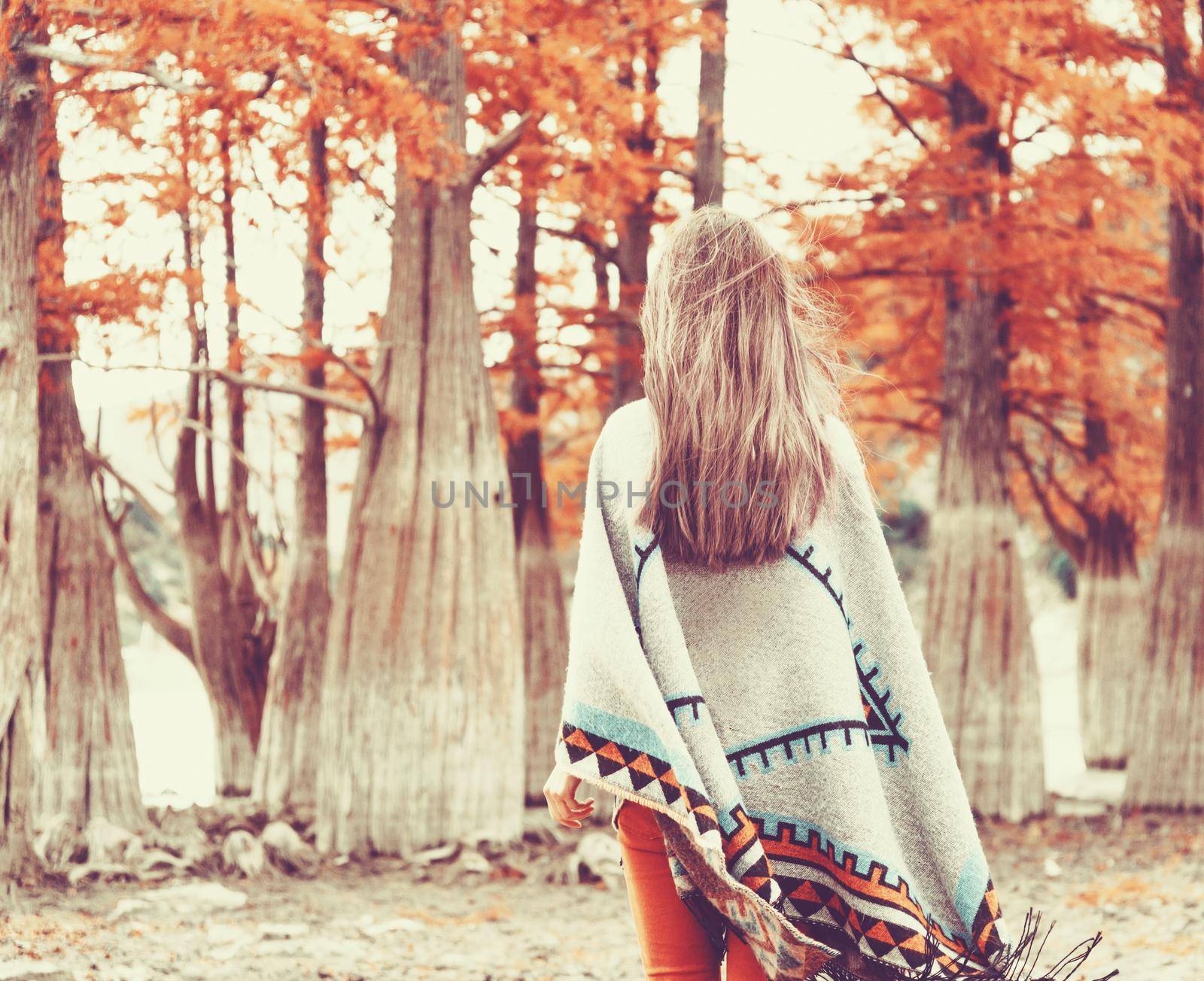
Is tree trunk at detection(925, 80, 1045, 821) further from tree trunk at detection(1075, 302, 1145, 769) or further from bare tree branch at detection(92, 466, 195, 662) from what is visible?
bare tree branch at detection(92, 466, 195, 662)

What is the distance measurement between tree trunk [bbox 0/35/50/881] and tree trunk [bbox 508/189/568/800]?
19.8 ft

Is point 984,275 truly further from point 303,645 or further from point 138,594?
point 138,594

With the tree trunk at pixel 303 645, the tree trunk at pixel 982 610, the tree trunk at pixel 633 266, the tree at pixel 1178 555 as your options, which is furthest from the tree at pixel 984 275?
the tree trunk at pixel 303 645

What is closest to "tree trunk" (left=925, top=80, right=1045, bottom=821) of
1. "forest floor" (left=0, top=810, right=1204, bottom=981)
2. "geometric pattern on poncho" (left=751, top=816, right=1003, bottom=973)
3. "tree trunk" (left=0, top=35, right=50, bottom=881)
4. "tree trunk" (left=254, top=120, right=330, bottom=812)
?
"forest floor" (left=0, top=810, right=1204, bottom=981)

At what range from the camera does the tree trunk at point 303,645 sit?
10273 millimetres

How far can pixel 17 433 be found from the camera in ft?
17.8

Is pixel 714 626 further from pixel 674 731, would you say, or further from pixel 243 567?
pixel 243 567

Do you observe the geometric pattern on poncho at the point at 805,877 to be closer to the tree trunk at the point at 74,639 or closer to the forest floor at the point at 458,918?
the forest floor at the point at 458,918

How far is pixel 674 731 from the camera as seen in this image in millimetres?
2096

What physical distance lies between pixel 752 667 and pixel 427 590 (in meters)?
6.04

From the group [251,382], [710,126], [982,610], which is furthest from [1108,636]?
[251,382]

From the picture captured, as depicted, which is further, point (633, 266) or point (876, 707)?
point (633, 266)

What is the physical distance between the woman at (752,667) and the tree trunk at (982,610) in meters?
8.89

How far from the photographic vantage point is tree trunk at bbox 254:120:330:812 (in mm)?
10273
